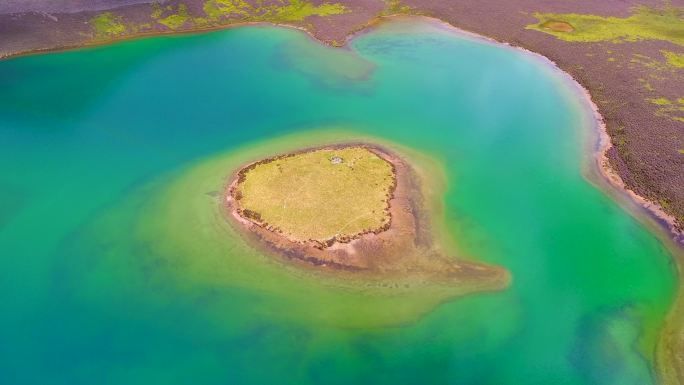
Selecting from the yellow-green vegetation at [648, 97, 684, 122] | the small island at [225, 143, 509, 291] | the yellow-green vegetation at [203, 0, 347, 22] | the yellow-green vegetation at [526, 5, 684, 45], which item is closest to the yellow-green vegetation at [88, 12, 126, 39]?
the yellow-green vegetation at [203, 0, 347, 22]

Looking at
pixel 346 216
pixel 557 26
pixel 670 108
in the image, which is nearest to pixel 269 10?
pixel 557 26

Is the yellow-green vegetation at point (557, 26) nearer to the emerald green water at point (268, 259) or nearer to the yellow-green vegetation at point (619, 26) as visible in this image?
the yellow-green vegetation at point (619, 26)

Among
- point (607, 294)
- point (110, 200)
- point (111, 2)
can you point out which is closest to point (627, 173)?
point (607, 294)

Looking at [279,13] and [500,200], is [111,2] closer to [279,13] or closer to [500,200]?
[279,13]

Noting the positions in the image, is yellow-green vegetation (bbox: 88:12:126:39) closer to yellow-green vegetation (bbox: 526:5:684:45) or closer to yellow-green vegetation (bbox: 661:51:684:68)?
yellow-green vegetation (bbox: 526:5:684:45)

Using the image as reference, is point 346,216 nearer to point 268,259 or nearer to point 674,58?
point 268,259

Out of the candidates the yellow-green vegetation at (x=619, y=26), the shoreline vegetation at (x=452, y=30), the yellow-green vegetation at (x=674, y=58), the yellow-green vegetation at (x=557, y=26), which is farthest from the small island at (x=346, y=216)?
the yellow-green vegetation at (x=557, y=26)
